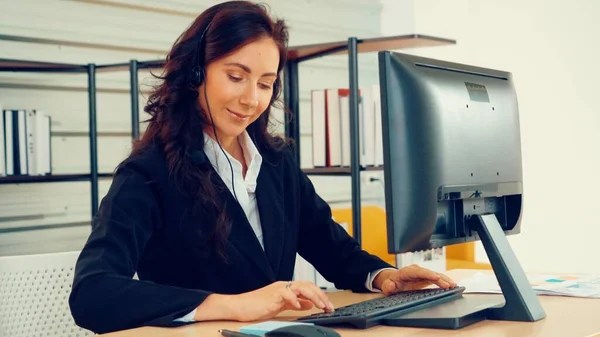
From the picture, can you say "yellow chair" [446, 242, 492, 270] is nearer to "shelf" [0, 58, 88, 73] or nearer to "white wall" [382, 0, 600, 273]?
"white wall" [382, 0, 600, 273]

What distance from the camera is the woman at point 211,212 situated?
1.44 meters

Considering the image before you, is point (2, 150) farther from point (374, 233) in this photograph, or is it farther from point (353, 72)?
point (374, 233)

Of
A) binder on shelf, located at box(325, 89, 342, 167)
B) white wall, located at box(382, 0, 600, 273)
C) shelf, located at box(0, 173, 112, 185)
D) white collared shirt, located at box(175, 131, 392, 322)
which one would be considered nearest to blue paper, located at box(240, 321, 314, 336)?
white collared shirt, located at box(175, 131, 392, 322)

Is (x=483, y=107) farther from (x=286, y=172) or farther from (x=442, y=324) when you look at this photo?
(x=286, y=172)

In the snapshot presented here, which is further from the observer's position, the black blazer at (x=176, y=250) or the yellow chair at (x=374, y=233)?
the yellow chair at (x=374, y=233)

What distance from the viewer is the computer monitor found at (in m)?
1.37

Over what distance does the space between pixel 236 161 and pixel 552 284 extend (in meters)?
0.76

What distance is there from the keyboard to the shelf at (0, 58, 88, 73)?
1.95 meters

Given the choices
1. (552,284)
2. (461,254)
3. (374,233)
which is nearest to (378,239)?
(374,233)

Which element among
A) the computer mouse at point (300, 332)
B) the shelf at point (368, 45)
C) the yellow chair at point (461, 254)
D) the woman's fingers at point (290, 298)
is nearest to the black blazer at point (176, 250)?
the woman's fingers at point (290, 298)

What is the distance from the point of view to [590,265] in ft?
14.4

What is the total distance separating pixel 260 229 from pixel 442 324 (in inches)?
24.2

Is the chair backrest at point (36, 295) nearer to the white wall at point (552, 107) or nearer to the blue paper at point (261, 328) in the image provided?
the blue paper at point (261, 328)

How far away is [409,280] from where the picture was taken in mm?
1759
